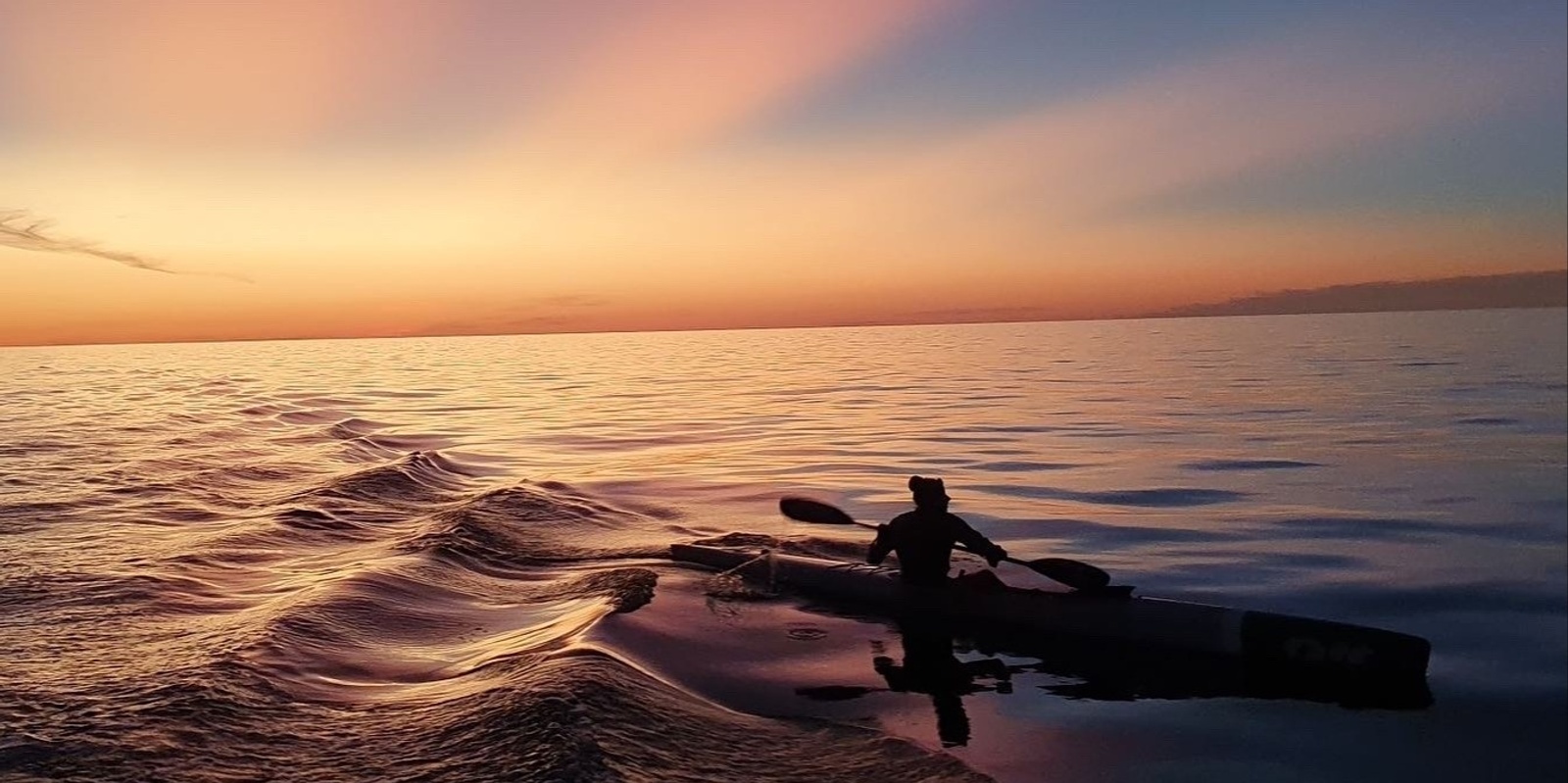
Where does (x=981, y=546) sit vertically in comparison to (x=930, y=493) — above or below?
below

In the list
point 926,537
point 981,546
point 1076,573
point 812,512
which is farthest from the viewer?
point 812,512

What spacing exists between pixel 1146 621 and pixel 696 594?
5068 millimetres

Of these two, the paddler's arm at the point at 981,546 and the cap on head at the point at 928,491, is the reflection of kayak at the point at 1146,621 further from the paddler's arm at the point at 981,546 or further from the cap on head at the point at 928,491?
the cap on head at the point at 928,491

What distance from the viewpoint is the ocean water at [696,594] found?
6.81 m

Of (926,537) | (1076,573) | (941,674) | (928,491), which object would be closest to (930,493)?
(928,491)

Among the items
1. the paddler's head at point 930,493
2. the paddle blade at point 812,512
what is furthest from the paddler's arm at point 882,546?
the paddle blade at point 812,512

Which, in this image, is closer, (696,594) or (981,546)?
(981,546)

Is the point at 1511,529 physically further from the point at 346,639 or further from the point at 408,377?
the point at 408,377

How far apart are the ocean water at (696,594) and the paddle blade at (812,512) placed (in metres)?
1.37

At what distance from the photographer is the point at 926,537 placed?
10516 mm

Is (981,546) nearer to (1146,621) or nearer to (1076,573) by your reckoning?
(1076,573)

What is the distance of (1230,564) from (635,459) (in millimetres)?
14519

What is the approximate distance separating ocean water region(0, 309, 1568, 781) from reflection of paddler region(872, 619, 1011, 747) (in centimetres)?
11

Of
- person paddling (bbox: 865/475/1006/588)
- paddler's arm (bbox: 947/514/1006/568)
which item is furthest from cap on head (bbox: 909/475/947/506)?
paddler's arm (bbox: 947/514/1006/568)
